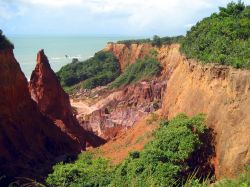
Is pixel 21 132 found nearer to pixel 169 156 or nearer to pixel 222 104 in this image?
pixel 169 156

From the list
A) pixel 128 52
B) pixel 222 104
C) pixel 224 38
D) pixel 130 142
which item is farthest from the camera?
pixel 128 52

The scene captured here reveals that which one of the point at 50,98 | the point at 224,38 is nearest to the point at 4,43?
the point at 50,98

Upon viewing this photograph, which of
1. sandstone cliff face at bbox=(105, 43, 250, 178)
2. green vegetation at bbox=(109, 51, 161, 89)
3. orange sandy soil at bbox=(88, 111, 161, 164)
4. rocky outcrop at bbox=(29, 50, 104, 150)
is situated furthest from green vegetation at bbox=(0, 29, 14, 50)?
green vegetation at bbox=(109, 51, 161, 89)

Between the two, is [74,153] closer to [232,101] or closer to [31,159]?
[31,159]

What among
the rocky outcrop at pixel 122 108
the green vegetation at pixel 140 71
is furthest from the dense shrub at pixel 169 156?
the green vegetation at pixel 140 71

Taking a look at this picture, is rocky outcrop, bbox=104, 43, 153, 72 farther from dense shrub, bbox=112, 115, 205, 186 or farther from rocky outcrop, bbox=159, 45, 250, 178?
dense shrub, bbox=112, 115, 205, 186
